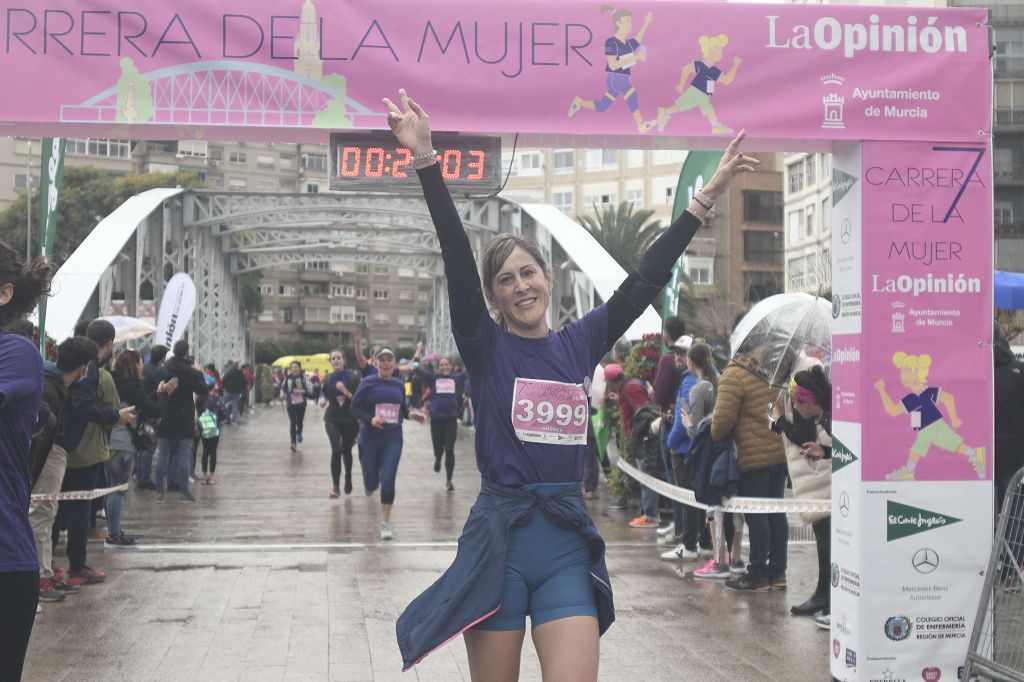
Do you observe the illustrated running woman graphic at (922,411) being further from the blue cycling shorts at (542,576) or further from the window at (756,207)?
the window at (756,207)

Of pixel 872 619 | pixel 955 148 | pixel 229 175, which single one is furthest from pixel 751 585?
pixel 229 175

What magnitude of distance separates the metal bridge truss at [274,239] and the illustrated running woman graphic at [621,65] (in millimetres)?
20961

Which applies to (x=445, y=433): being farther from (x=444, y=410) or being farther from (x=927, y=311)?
(x=927, y=311)

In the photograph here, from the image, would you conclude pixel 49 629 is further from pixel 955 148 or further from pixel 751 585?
pixel 955 148

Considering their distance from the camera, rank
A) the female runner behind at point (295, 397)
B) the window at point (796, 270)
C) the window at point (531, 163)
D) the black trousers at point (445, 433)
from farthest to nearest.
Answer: the window at point (531, 163)
the window at point (796, 270)
the female runner behind at point (295, 397)
the black trousers at point (445, 433)

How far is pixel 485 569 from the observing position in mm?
3682

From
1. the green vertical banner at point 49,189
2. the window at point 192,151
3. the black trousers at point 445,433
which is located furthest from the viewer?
the window at point 192,151

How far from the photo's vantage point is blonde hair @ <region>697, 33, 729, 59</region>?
6.40m

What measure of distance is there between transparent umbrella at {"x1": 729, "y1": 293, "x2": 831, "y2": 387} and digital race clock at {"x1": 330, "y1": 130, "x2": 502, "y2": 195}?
3235 millimetres

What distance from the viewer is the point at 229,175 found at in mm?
105188

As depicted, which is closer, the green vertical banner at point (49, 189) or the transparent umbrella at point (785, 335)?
the transparent umbrella at point (785, 335)

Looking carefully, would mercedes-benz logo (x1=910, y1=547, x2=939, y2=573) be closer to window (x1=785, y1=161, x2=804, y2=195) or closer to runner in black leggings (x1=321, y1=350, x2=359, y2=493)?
runner in black leggings (x1=321, y1=350, x2=359, y2=493)

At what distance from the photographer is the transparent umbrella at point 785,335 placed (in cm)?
911

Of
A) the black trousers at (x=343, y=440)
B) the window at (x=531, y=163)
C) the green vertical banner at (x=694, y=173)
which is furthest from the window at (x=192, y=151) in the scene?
the green vertical banner at (x=694, y=173)
